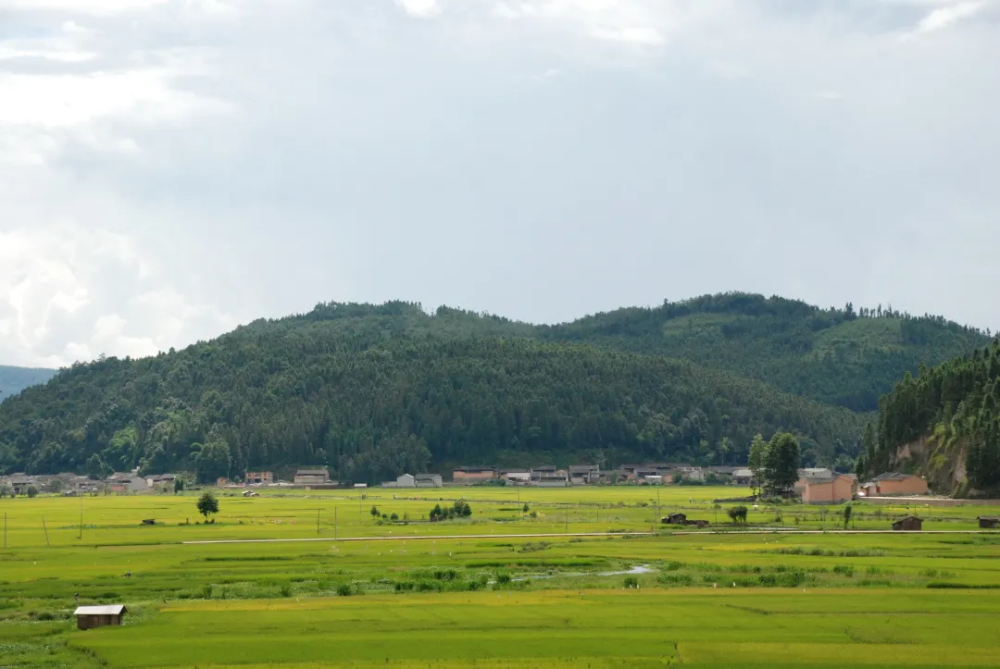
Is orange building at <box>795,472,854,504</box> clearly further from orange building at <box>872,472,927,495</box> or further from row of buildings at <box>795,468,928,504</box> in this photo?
orange building at <box>872,472,927,495</box>

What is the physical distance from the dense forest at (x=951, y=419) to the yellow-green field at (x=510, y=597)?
33.7m

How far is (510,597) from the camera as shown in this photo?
2402 inches

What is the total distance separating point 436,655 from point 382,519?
3075 inches

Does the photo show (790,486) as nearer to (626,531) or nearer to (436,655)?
(626,531)

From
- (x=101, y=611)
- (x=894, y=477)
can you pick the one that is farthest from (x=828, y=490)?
(x=101, y=611)

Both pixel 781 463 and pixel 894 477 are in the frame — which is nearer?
pixel 894 477

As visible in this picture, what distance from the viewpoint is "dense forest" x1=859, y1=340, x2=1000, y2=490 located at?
449ft

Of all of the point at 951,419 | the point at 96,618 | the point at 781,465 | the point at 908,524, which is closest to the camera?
the point at 96,618

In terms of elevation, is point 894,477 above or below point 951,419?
below

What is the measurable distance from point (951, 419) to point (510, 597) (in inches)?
4381

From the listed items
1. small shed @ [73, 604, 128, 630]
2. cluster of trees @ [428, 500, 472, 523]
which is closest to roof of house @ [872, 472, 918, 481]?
cluster of trees @ [428, 500, 472, 523]

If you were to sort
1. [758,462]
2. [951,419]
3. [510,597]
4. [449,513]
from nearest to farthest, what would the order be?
[510,597], [449,513], [951,419], [758,462]

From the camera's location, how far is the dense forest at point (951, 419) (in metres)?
137

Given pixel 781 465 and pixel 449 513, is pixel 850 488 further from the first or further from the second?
pixel 449 513
